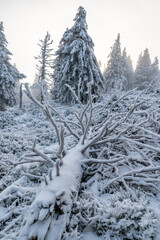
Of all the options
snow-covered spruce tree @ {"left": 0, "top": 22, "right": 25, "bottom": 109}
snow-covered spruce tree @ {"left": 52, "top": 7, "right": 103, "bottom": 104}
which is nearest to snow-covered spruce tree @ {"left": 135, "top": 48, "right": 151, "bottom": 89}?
snow-covered spruce tree @ {"left": 52, "top": 7, "right": 103, "bottom": 104}

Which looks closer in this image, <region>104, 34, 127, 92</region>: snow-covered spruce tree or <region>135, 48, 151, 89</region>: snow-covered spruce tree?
<region>104, 34, 127, 92</region>: snow-covered spruce tree

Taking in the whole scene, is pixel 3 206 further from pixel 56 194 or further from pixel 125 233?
pixel 125 233

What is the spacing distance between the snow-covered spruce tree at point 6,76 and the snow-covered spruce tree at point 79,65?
4.97 metres

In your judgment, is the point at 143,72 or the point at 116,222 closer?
the point at 116,222

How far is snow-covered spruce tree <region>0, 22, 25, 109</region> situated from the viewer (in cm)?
1437

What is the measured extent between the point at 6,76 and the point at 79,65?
7.24 m

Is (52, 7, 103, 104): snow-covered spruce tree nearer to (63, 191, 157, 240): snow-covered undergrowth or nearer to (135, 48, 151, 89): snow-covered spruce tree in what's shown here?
(63, 191, 157, 240): snow-covered undergrowth

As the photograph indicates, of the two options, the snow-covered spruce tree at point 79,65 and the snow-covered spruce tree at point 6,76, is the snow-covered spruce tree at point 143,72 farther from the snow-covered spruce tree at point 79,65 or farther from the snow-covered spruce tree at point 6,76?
the snow-covered spruce tree at point 6,76

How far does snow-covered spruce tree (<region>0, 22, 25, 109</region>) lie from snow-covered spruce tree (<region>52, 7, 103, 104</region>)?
4.97 metres

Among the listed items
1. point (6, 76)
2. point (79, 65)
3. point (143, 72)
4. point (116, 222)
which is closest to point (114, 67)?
point (143, 72)

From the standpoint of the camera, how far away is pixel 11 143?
6047mm

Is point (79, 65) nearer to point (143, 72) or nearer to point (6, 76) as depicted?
point (6, 76)

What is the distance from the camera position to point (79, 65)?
13.6m

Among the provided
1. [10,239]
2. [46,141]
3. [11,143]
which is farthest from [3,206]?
[46,141]
